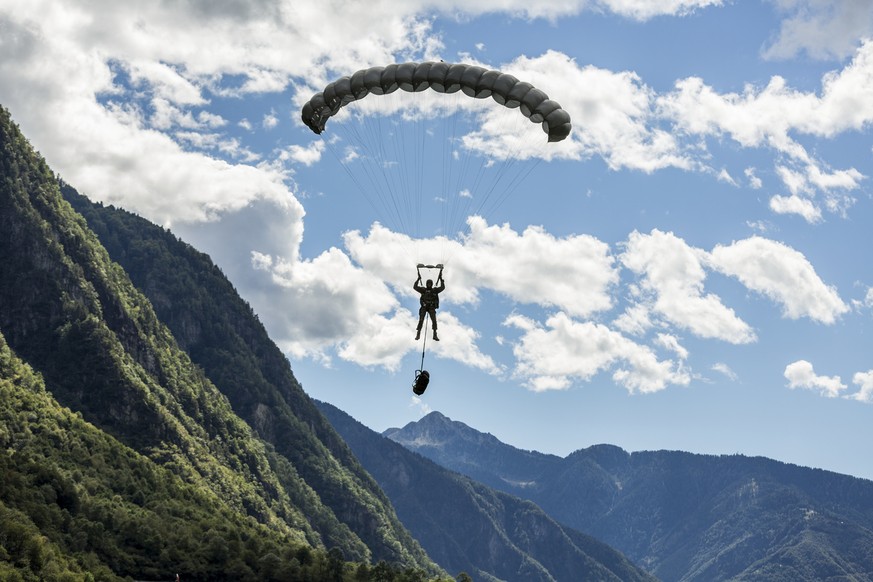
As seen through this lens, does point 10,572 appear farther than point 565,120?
Yes

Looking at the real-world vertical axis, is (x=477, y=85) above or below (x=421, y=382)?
above

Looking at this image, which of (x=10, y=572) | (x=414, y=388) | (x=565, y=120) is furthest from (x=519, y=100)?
(x=10, y=572)

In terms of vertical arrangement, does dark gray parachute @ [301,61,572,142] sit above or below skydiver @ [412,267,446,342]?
above

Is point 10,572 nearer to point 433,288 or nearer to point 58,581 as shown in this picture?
point 58,581

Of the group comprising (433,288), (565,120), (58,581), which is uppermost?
(565,120)

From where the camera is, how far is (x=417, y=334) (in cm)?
8781

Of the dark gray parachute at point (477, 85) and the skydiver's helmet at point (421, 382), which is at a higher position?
the dark gray parachute at point (477, 85)

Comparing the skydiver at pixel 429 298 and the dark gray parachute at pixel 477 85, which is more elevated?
the dark gray parachute at pixel 477 85

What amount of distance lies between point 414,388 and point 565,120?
78.3 ft

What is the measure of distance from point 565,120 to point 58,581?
147189mm

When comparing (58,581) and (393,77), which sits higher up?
(393,77)

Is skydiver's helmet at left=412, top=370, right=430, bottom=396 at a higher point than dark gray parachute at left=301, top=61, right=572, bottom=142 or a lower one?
lower

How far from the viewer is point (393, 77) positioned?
89.7 metres

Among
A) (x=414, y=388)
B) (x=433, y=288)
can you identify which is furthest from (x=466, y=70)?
(x=414, y=388)
